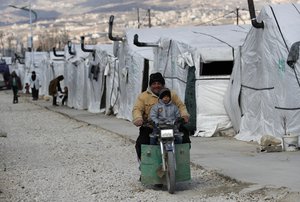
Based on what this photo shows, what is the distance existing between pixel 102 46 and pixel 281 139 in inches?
700

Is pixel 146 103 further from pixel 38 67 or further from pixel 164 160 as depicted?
pixel 38 67

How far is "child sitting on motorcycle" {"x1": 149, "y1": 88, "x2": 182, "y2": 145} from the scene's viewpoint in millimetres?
10344

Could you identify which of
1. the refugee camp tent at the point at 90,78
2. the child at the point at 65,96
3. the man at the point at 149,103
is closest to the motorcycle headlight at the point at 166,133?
the man at the point at 149,103

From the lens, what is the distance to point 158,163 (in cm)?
1045

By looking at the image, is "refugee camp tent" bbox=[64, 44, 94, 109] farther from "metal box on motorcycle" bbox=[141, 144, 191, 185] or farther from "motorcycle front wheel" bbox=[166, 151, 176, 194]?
"motorcycle front wheel" bbox=[166, 151, 176, 194]

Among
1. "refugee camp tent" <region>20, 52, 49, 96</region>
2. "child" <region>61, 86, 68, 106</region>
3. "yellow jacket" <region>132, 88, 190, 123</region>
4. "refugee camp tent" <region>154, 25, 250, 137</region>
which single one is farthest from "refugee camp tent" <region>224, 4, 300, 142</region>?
"refugee camp tent" <region>20, 52, 49, 96</region>

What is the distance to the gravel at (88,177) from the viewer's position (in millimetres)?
10039

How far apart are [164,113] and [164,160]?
689 mm

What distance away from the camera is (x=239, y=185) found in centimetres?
1054

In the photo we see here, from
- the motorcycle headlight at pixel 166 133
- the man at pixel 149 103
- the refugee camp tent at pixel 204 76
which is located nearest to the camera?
the motorcycle headlight at pixel 166 133

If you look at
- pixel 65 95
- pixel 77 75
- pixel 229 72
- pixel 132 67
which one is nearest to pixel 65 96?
pixel 65 95

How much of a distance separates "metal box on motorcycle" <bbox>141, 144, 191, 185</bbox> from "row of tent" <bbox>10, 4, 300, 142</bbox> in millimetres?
4914

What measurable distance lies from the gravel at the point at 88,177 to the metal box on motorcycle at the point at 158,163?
207 mm

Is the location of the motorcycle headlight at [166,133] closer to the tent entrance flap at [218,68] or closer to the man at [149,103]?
the man at [149,103]
